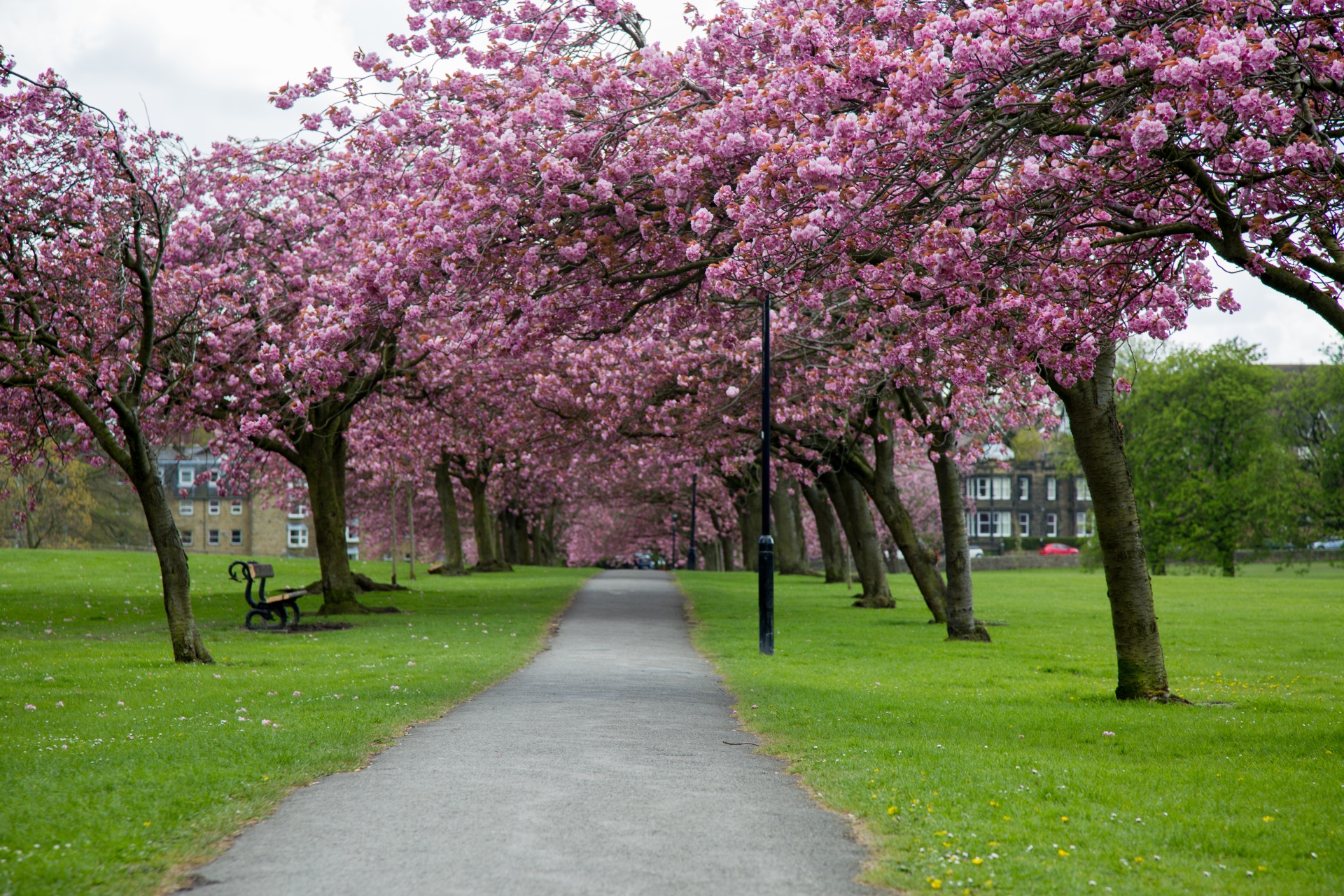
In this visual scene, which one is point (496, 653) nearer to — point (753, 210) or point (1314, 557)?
point (753, 210)

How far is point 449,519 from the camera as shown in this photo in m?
42.8

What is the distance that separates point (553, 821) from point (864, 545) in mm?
25087

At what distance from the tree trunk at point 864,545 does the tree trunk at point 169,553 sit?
18605mm

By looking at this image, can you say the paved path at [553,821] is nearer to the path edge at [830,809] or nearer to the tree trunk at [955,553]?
the path edge at [830,809]

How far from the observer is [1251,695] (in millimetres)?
12664

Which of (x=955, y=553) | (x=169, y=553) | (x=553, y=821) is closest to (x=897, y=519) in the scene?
(x=955, y=553)

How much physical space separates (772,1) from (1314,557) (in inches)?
2326

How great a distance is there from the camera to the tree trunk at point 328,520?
2420 centimetres

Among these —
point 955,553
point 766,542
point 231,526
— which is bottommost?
point 231,526

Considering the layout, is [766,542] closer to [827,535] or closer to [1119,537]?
[1119,537]

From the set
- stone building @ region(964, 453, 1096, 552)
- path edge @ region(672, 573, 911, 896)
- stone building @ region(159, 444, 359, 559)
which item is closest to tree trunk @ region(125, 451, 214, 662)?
path edge @ region(672, 573, 911, 896)

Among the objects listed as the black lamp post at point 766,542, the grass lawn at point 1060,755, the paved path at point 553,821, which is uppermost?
the black lamp post at point 766,542

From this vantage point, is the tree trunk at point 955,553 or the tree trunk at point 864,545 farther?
the tree trunk at point 864,545

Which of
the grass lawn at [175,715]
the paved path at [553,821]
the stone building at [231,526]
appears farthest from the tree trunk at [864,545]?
the stone building at [231,526]
